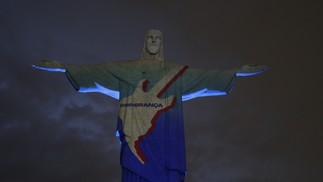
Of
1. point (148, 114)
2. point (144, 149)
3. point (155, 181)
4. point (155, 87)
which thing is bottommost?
point (155, 181)

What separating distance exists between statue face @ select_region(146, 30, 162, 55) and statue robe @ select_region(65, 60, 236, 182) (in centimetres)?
37

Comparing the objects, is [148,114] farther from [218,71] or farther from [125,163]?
[218,71]

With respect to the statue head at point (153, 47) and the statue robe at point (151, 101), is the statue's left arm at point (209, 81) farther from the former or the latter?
the statue head at point (153, 47)

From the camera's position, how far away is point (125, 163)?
9836 millimetres

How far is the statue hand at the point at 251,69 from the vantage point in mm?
11008

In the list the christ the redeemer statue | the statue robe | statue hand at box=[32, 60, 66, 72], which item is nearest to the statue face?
the christ the redeemer statue

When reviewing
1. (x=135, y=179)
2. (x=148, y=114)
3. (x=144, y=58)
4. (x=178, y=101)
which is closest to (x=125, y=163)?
(x=135, y=179)

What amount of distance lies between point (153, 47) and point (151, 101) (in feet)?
5.65

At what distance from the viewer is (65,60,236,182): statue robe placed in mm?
9922

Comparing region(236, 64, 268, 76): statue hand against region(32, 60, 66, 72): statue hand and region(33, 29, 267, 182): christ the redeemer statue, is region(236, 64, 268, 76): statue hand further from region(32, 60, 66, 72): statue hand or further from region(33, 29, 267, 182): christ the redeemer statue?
region(32, 60, 66, 72): statue hand

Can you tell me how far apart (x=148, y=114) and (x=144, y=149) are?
0.95 m

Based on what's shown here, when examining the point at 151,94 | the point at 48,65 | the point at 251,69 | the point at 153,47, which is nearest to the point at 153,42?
the point at 153,47

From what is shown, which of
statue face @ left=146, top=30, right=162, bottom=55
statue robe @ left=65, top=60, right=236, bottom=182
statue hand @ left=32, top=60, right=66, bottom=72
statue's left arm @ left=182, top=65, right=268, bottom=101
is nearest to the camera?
statue robe @ left=65, top=60, right=236, bottom=182

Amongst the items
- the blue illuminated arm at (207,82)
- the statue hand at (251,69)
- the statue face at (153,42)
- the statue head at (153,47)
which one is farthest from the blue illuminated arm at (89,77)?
the statue hand at (251,69)
